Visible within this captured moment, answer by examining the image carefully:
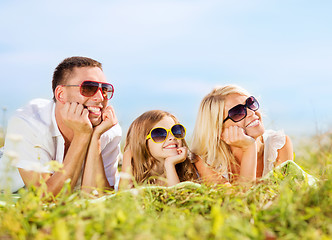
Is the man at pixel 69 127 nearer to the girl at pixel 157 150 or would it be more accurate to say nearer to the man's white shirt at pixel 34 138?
the man's white shirt at pixel 34 138

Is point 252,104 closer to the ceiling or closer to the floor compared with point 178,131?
closer to the ceiling

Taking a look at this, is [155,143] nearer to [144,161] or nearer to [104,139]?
[144,161]

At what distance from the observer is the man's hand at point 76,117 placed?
177 inches

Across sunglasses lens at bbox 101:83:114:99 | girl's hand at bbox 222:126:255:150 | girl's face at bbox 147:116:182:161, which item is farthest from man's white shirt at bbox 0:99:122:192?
girl's hand at bbox 222:126:255:150

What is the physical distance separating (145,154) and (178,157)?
0.54 m

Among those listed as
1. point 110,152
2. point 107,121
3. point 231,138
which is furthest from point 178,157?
point 110,152

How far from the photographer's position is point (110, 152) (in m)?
5.64

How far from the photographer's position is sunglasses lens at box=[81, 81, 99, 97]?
475 cm

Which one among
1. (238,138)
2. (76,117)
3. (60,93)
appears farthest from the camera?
(60,93)

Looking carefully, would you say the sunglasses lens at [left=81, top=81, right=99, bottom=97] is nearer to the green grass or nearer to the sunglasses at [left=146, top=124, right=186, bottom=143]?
the sunglasses at [left=146, top=124, right=186, bottom=143]

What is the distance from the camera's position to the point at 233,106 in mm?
4574

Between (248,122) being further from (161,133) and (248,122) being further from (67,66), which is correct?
(67,66)

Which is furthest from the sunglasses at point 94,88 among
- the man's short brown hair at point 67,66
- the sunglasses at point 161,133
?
the sunglasses at point 161,133

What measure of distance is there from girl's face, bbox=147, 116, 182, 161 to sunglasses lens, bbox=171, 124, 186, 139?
5 cm
